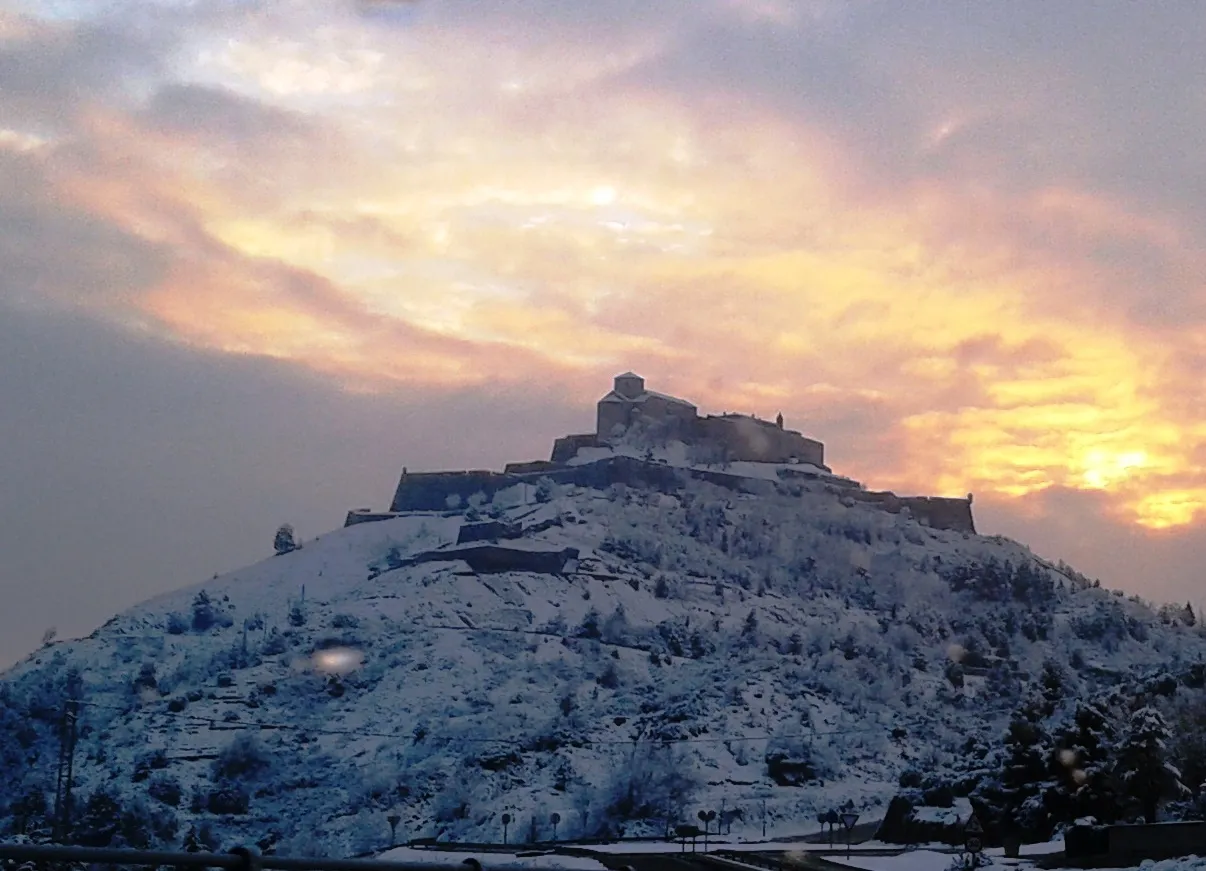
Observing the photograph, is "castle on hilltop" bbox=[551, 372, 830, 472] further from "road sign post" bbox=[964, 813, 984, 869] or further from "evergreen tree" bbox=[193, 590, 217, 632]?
"road sign post" bbox=[964, 813, 984, 869]

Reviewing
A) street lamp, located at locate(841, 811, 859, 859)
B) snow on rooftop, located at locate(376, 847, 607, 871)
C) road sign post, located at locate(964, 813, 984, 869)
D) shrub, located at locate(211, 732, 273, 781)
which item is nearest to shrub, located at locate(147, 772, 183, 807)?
shrub, located at locate(211, 732, 273, 781)

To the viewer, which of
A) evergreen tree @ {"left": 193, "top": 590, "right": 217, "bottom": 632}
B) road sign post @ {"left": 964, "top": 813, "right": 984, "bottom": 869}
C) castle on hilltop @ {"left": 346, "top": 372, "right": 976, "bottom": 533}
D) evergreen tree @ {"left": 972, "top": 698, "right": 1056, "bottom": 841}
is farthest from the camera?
castle on hilltop @ {"left": 346, "top": 372, "right": 976, "bottom": 533}

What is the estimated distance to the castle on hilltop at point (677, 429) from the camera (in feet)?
562

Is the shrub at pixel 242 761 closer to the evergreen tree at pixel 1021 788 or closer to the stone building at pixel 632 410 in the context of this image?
the evergreen tree at pixel 1021 788

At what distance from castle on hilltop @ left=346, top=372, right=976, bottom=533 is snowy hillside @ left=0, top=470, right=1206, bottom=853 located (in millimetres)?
3359

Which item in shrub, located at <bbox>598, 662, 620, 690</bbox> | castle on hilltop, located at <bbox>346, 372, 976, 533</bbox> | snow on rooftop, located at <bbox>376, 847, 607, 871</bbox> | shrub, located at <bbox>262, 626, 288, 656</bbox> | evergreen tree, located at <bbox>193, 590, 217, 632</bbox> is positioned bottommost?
snow on rooftop, located at <bbox>376, 847, 607, 871</bbox>

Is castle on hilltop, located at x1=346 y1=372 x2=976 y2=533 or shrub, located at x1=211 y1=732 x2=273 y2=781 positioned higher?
castle on hilltop, located at x1=346 y1=372 x2=976 y2=533

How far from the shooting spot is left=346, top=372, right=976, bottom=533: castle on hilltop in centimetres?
16638

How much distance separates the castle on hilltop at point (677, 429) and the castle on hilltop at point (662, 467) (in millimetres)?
112

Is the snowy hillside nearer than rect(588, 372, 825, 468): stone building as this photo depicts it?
Yes

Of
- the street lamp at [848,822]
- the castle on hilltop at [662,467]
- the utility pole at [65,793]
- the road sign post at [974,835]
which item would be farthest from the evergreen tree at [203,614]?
the road sign post at [974,835]

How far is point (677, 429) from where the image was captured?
17338cm

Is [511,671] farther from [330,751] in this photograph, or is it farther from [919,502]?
[919,502]

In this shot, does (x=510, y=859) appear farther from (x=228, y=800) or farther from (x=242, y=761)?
(x=242, y=761)
